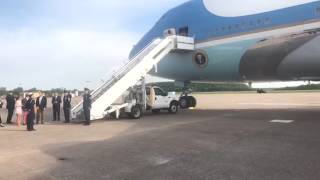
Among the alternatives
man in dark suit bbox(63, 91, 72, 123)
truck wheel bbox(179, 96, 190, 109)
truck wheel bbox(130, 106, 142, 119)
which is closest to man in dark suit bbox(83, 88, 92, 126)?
man in dark suit bbox(63, 91, 72, 123)

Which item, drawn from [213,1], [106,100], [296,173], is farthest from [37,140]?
[213,1]

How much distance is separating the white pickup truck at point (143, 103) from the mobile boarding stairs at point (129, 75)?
0.30m

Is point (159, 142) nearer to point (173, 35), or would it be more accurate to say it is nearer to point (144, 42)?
A: point (173, 35)

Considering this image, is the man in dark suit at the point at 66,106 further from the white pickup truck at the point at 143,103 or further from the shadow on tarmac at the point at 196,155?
the shadow on tarmac at the point at 196,155

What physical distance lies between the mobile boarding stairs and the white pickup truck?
0.30m

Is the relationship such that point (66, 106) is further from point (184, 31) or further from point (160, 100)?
point (184, 31)

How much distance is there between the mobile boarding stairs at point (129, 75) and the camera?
1998cm

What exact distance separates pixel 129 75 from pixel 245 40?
5.64 m

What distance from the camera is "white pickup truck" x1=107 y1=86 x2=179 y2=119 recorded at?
21.3 metres

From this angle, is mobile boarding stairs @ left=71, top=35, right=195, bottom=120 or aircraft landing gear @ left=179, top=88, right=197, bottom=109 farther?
aircraft landing gear @ left=179, top=88, right=197, bottom=109

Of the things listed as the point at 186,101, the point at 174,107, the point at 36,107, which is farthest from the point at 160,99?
the point at 36,107

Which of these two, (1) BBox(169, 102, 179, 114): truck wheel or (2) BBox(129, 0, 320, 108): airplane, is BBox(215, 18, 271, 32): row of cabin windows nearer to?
(2) BBox(129, 0, 320, 108): airplane

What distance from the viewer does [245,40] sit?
1944 cm

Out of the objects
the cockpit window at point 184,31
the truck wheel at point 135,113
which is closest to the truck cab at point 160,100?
the truck wheel at point 135,113
